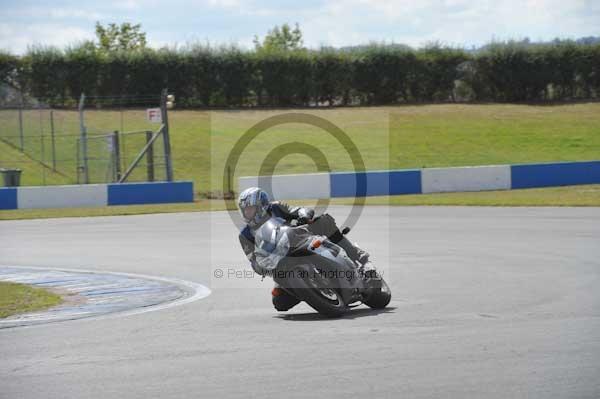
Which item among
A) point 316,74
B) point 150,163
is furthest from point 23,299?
point 316,74

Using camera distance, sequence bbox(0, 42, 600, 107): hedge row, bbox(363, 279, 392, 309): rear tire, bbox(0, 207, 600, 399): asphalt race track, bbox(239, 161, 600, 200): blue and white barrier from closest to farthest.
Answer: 1. bbox(0, 207, 600, 399): asphalt race track
2. bbox(363, 279, 392, 309): rear tire
3. bbox(239, 161, 600, 200): blue and white barrier
4. bbox(0, 42, 600, 107): hedge row

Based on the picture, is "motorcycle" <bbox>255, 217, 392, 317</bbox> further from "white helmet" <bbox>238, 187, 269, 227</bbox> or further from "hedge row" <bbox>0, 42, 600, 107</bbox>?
"hedge row" <bbox>0, 42, 600, 107</bbox>

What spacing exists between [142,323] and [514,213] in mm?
13722

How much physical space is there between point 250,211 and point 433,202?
16.8 m

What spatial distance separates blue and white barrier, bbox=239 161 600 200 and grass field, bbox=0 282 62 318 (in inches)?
648

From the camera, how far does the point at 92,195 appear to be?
27.9 meters

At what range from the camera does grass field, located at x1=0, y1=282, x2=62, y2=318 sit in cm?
1055

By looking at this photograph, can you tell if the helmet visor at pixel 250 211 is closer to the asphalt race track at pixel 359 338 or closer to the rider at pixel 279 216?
the rider at pixel 279 216

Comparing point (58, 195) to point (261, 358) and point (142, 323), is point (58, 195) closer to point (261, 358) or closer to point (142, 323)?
point (142, 323)

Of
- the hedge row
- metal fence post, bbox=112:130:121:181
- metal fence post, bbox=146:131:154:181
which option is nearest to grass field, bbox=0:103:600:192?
the hedge row

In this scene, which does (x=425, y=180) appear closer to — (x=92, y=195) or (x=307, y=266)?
(x=92, y=195)

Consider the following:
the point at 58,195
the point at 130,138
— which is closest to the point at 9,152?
the point at 130,138

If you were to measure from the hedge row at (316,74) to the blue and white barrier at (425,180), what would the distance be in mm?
21813

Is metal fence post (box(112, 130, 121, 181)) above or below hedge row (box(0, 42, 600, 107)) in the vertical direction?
below
